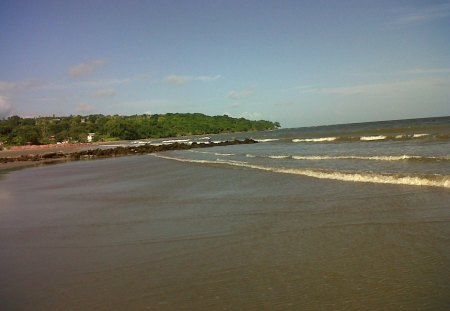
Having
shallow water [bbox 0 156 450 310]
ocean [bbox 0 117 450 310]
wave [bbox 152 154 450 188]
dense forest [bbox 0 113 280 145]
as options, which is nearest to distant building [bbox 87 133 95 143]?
dense forest [bbox 0 113 280 145]

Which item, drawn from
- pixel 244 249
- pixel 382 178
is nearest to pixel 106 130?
pixel 382 178

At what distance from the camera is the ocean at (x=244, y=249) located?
551 centimetres

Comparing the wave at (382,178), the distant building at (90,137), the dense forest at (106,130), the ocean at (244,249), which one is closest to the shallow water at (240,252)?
the ocean at (244,249)

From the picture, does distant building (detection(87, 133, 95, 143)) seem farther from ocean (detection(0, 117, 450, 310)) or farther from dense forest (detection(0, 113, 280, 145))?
ocean (detection(0, 117, 450, 310))

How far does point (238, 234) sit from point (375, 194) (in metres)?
5.19

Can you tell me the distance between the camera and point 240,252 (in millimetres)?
7531

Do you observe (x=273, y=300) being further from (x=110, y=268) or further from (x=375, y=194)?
(x=375, y=194)

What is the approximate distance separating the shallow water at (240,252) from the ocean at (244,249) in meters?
0.03

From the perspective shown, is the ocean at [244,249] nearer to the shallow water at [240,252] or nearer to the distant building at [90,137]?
the shallow water at [240,252]

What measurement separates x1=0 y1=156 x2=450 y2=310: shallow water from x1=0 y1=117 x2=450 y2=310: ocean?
28 mm

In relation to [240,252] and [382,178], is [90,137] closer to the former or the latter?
[382,178]

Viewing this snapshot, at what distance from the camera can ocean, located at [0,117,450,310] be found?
5.51 meters

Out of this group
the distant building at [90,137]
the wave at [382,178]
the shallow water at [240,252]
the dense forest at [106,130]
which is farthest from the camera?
the distant building at [90,137]

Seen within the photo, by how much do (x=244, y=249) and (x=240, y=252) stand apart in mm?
203
